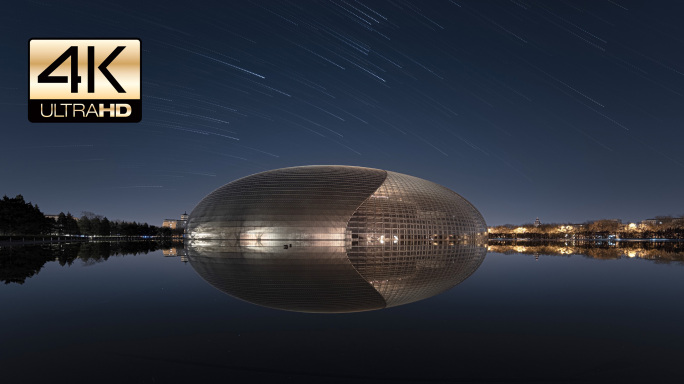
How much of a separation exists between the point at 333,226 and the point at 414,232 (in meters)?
9.43

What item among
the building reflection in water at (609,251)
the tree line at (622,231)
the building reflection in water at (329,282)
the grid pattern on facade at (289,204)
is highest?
the grid pattern on facade at (289,204)

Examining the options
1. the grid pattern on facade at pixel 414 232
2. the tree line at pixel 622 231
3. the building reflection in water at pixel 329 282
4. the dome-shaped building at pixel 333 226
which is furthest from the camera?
the tree line at pixel 622 231

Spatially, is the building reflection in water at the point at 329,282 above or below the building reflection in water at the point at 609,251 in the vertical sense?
above

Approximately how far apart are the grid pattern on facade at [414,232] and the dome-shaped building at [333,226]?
95 mm

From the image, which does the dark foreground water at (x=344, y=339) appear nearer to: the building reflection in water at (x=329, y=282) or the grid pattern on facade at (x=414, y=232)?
the building reflection in water at (x=329, y=282)

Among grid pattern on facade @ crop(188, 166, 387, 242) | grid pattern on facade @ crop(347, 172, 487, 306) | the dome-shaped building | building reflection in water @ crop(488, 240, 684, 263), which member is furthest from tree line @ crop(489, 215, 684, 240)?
grid pattern on facade @ crop(188, 166, 387, 242)

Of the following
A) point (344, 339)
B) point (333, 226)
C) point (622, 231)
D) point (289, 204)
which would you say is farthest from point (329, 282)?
point (622, 231)

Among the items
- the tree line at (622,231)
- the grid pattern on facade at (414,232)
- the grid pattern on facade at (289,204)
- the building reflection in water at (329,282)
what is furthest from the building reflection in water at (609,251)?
the tree line at (622,231)

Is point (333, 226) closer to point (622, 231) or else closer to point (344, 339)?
point (344, 339)

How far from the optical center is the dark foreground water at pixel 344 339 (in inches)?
280

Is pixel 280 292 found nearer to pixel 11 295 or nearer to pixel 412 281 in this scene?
pixel 412 281

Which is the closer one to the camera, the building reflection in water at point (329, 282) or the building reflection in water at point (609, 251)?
the building reflection in water at point (329, 282)

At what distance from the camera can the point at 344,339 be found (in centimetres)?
926

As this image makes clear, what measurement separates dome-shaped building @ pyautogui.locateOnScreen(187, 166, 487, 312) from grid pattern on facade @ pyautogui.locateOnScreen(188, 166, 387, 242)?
0.09 meters
